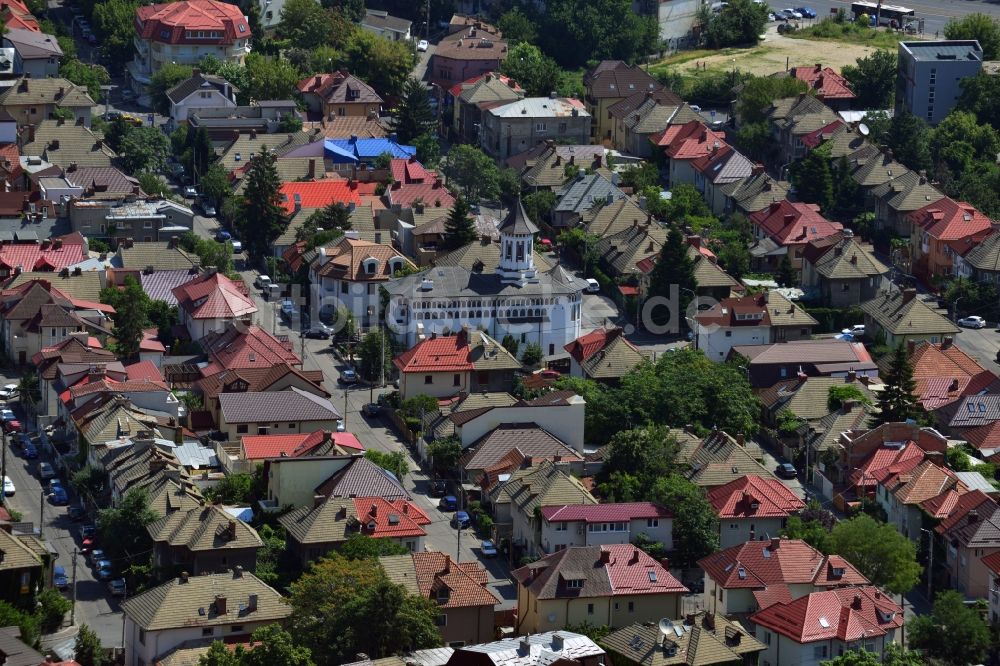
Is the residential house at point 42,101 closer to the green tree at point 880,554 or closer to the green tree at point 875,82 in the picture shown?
the green tree at point 875,82

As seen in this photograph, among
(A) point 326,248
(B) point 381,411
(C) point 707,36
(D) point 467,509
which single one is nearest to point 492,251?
(A) point 326,248

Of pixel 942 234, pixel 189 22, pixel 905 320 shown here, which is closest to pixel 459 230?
pixel 905 320

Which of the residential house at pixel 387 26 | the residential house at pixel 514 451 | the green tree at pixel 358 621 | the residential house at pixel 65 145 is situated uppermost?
the green tree at pixel 358 621

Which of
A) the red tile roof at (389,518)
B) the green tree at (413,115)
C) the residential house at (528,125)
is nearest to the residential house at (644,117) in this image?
the residential house at (528,125)

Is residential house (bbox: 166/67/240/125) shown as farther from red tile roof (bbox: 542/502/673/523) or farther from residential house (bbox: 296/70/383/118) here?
red tile roof (bbox: 542/502/673/523)

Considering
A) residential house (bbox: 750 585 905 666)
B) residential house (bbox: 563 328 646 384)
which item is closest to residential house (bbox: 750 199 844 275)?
residential house (bbox: 563 328 646 384)

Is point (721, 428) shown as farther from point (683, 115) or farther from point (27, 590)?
point (683, 115)
